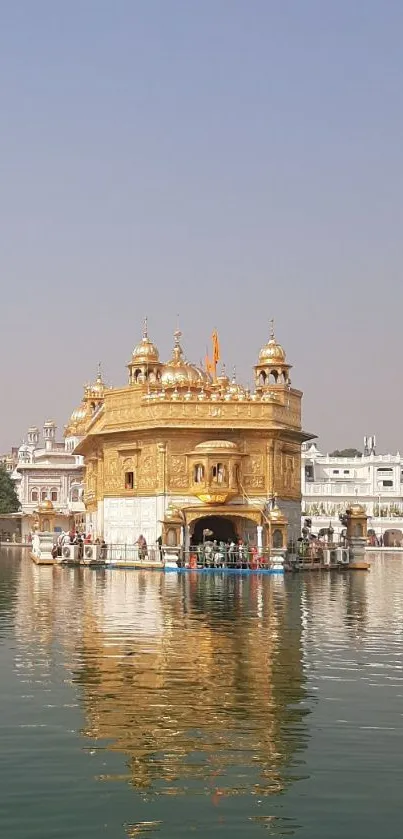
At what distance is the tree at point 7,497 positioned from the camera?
9282 cm

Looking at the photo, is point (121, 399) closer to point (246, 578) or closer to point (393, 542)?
point (246, 578)

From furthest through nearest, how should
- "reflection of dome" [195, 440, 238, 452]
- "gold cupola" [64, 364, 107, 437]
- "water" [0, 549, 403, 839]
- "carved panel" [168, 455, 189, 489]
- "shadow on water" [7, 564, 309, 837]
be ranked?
"gold cupola" [64, 364, 107, 437] → "carved panel" [168, 455, 189, 489] → "reflection of dome" [195, 440, 238, 452] → "shadow on water" [7, 564, 309, 837] → "water" [0, 549, 403, 839]

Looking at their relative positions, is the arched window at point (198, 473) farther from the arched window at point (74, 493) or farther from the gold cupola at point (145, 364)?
the arched window at point (74, 493)

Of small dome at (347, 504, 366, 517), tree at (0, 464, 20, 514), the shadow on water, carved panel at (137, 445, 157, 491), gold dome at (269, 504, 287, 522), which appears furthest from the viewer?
tree at (0, 464, 20, 514)

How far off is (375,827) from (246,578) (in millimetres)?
28605

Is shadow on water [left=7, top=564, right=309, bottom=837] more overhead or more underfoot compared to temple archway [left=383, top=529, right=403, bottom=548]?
more underfoot

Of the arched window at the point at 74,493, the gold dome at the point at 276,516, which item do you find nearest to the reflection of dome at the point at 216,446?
the gold dome at the point at 276,516

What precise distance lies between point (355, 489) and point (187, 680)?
91235mm

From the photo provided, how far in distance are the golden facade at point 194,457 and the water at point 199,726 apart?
2081 centimetres

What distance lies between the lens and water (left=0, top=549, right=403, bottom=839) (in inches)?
340

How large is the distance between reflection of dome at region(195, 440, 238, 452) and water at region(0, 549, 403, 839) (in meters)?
20.5

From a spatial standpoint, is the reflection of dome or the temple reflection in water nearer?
the temple reflection in water

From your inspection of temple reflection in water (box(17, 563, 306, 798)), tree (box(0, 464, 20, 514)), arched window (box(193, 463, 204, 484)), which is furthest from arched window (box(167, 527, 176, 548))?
tree (box(0, 464, 20, 514))

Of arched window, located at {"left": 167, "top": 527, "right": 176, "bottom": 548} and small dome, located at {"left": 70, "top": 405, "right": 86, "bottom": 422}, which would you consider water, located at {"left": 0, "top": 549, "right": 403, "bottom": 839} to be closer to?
arched window, located at {"left": 167, "top": 527, "right": 176, "bottom": 548}
